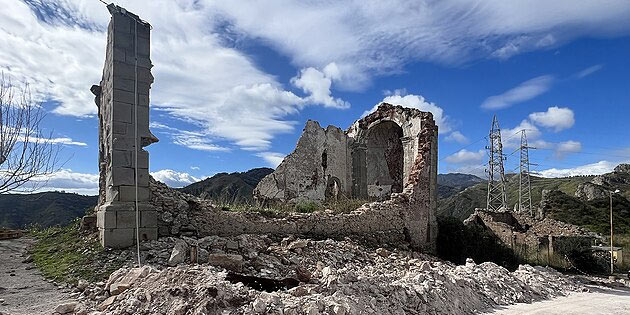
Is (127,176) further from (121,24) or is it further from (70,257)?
(121,24)

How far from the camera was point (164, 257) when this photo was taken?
26.5ft

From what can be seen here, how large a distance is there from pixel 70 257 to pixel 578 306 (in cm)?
920

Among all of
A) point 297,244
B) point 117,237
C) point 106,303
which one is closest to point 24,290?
point 117,237

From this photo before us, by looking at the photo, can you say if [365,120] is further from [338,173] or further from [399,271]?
[399,271]

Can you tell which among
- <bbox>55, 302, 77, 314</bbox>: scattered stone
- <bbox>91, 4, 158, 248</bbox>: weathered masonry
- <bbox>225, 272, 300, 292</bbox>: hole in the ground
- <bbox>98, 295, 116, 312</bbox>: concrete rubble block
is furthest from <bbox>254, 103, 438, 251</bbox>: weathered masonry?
<bbox>55, 302, 77, 314</bbox>: scattered stone

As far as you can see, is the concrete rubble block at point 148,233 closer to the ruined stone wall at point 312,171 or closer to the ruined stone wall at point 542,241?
the ruined stone wall at point 312,171

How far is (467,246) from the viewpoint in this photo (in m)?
15.6

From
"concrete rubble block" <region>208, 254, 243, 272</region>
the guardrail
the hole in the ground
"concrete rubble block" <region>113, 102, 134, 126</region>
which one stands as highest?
"concrete rubble block" <region>113, 102, 134, 126</region>

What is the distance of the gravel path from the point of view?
595cm

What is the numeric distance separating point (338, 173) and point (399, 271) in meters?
9.80

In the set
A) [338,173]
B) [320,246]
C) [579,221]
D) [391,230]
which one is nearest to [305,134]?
[338,173]

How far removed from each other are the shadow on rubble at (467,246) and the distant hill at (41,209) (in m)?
18.2

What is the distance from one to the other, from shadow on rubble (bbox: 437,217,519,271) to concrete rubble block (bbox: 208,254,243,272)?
949 centimetres

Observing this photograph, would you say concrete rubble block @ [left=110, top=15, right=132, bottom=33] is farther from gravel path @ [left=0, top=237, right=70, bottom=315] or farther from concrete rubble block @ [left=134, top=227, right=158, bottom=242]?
gravel path @ [left=0, top=237, right=70, bottom=315]
